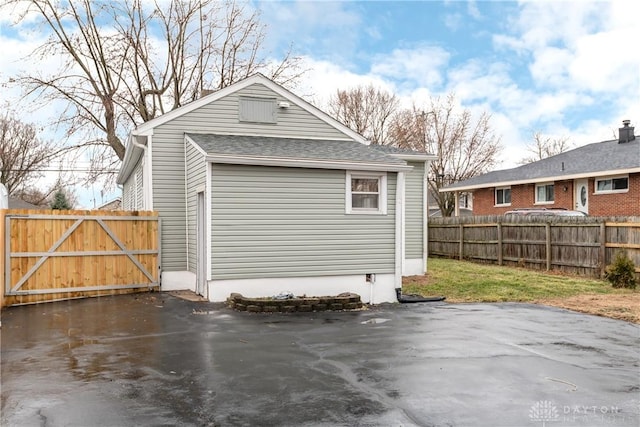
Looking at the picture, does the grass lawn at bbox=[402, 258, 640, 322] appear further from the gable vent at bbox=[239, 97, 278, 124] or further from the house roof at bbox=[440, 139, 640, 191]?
the house roof at bbox=[440, 139, 640, 191]

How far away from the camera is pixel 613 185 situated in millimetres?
22000

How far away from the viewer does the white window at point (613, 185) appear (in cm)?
2150

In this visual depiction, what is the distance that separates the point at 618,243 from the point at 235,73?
21696 mm

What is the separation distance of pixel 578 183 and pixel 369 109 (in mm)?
17643

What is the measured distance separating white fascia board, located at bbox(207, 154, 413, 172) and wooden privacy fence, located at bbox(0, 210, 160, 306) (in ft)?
9.82

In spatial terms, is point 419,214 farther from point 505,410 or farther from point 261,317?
point 505,410

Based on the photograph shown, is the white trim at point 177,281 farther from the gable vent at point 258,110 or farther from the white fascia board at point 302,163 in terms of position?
the gable vent at point 258,110

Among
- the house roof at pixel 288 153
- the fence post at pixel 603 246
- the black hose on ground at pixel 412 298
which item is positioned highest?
the house roof at pixel 288 153

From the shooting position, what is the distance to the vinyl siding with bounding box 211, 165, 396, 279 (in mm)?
10688

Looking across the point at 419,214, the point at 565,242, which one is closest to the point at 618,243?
the point at 565,242

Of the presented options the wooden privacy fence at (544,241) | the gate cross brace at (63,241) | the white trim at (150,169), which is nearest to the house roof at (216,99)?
the white trim at (150,169)

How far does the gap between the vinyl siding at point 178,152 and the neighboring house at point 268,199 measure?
3cm

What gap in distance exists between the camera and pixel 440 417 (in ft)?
14.4

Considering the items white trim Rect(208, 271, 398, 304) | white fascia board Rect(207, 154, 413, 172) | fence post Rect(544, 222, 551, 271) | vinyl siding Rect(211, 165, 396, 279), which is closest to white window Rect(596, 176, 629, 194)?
fence post Rect(544, 222, 551, 271)
